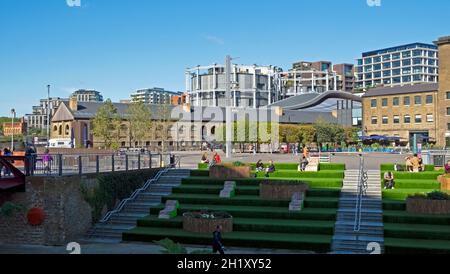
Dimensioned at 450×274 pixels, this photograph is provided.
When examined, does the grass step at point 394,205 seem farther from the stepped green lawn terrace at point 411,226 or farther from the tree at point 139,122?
the tree at point 139,122

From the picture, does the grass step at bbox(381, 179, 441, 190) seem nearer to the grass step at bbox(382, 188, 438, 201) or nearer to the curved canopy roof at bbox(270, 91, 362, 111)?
the grass step at bbox(382, 188, 438, 201)

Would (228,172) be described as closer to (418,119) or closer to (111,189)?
(111,189)

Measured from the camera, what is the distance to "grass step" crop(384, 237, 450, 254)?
20.4 m

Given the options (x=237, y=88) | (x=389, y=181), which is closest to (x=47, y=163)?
(x=389, y=181)

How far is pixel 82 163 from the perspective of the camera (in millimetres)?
27828

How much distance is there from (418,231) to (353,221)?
3.36 meters

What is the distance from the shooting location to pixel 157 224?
25.9 metres

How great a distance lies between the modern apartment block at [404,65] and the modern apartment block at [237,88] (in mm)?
36017

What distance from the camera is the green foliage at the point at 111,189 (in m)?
27.2

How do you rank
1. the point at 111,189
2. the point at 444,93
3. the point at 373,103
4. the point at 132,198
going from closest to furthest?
the point at 111,189 < the point at 132,198 < the point at 444,93 < the point at 373,103

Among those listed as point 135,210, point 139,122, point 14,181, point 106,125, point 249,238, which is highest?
point 139,122

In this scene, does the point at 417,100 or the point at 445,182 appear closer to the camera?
the point at 445,182

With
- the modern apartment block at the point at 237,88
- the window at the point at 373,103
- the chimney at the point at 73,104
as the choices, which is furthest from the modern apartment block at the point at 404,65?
the chimney at the point at 73,104

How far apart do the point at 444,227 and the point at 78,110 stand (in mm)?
88459
